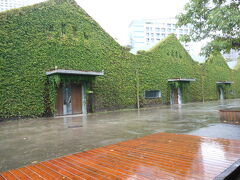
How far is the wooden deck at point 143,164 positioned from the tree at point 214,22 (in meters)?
4.60

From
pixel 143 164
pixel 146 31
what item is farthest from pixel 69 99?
pixel 146 31

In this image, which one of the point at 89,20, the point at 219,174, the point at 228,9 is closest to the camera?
the point at 219,174

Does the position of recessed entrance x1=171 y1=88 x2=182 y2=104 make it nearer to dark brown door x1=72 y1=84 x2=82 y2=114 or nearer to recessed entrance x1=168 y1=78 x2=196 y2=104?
recessed entrance x1=168 y1=78 x2=196 y2=104

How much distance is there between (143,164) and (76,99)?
10.1 metres

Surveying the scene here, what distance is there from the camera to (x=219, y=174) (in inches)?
81.3

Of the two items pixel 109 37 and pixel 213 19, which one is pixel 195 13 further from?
pixel 109 37

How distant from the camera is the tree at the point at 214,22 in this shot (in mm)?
6125

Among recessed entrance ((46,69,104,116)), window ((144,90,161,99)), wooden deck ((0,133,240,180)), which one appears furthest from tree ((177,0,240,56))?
window ((144,90,161,99))

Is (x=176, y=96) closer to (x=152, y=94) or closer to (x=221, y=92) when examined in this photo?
(x=152, y=94)

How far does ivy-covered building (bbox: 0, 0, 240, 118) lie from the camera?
32.3 ft

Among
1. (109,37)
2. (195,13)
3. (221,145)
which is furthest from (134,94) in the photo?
(221,145)

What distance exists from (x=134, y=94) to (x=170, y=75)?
5878mm

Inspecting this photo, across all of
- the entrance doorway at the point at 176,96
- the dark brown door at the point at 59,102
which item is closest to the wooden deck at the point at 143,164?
the dark brown door at the point at 59,102

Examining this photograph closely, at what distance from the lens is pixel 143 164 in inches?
96.3
